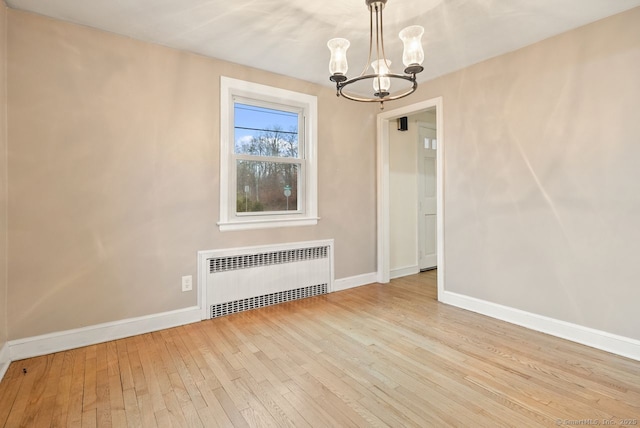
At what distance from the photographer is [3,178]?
216 cm

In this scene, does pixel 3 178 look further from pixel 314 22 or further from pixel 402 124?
pixel 402 124

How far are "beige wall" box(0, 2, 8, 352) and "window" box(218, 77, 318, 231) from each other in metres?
1.52

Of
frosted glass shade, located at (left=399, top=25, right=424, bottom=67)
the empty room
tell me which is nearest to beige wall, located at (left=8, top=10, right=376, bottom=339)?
the empty room

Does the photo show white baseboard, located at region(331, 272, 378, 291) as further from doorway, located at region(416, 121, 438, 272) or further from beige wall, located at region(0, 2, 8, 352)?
beige wall, located at region(0, 2, 8, 352)

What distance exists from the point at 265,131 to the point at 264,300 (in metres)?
1.85

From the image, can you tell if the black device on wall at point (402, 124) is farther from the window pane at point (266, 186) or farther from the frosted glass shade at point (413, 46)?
the frosted glass shade at point (413, 46)

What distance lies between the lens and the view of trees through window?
331 cm

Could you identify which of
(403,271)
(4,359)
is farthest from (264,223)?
(403,271)

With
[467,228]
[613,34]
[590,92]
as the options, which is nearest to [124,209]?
[467,228]

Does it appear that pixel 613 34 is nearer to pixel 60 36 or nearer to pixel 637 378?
pixel 637 378

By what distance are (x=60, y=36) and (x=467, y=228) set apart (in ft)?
12.9

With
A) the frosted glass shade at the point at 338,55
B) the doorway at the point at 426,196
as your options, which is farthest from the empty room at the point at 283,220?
the doorway at the point at 426,196

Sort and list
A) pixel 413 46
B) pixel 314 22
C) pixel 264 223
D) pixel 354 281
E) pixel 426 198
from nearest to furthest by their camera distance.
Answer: pixel 413 46
pixel 314 22
pixel 264 223
pixel 354 281
pixel 426 198

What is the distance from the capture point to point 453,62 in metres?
3.15
